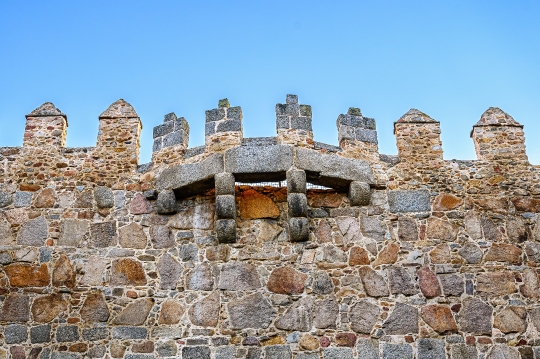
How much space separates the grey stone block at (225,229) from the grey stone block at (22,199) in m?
2.42

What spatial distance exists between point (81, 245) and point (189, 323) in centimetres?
164

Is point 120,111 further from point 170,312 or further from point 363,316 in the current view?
point 363,316

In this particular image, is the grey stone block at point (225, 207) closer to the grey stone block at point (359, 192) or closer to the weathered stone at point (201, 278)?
the weathered stone at point (201, 278)

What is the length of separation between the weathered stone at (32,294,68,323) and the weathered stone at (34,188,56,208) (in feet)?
3.80

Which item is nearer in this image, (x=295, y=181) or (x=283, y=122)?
(x=295, y=181)

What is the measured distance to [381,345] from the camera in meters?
6.61

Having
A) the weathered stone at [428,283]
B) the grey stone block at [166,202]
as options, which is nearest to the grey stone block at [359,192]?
the weathered stone at [428,283]

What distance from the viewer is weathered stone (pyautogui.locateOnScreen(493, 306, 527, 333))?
6.80 metres

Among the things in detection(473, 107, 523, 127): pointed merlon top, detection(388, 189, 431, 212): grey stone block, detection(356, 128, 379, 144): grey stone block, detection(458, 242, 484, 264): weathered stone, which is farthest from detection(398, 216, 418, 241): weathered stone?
detection(473, 107, 523, 127): pointed merlon top

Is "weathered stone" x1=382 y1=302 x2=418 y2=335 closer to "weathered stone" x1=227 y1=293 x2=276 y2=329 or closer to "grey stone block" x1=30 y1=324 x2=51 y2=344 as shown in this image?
"weathered stone" x1=227 y1=293 x2=276 y2=329

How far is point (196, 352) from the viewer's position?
21.5 feet

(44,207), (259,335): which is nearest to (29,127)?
(44,207)

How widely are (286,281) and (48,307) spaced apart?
2.72m

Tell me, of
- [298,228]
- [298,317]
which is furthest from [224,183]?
[298,317]
